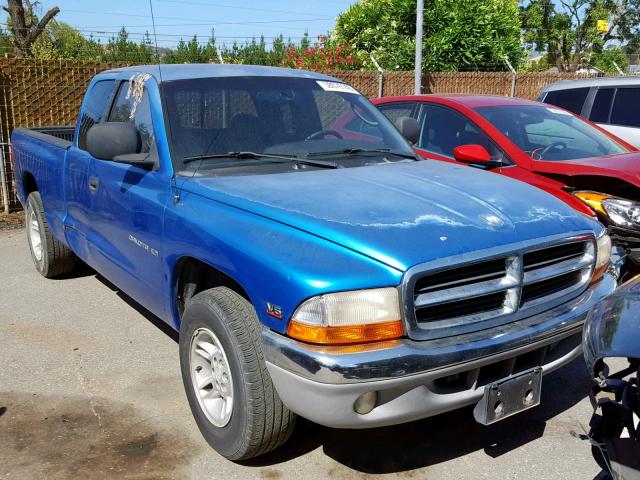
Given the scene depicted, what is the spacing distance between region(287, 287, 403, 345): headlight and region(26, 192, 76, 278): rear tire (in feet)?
13.1

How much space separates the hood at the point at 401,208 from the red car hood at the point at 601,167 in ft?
5.30

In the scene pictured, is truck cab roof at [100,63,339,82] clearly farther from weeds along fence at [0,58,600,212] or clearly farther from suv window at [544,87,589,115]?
weeds along fence at [0,58,600,212]

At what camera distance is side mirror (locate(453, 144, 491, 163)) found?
547 cm

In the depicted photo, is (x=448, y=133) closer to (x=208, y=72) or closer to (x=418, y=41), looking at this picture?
(x=208, y=72)

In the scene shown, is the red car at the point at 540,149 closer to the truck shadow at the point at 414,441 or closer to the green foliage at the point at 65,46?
the truck shadow at the point at 414,441

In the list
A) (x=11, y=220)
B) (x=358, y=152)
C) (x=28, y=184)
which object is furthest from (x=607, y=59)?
(x=358, y=152)

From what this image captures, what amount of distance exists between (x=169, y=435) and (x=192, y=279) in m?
0.83

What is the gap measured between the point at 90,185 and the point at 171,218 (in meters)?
1.38

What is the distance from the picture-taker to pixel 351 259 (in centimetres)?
274

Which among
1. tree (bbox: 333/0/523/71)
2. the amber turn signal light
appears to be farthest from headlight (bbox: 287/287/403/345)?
tree (bbox: 333/0/523/71)

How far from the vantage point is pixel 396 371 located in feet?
8.66

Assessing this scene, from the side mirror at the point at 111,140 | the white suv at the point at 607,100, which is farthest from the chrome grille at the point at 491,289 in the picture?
the white suv at the point at 607,100

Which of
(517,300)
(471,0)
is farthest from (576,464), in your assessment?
(471,0)

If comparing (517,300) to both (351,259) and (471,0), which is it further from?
(471,0)
